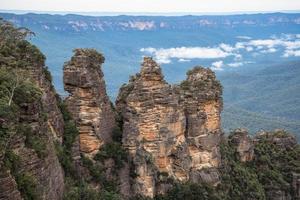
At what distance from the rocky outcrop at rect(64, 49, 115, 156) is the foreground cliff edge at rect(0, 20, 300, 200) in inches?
2.2

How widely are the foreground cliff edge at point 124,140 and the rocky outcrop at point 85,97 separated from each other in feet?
0.18

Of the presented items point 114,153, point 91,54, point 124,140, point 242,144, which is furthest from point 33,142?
point 242,144

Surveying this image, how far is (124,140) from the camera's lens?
124 feet

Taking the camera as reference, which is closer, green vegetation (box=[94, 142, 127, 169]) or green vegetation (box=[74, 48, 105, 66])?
green vegetation (box=[74, 48, 105, 66])

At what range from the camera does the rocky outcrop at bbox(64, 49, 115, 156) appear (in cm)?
3531

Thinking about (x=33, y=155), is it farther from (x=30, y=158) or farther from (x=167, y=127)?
(x=167, y=127)

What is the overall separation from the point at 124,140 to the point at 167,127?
2.75 m

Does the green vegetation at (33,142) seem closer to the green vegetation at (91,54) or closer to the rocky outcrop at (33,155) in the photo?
the rocky outcrop at (33,155)

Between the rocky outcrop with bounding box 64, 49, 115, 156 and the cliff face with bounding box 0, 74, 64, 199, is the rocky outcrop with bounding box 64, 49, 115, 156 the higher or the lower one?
the higher one

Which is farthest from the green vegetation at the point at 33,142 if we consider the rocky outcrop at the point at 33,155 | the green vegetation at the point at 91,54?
the green vegetation at the point at 91,54

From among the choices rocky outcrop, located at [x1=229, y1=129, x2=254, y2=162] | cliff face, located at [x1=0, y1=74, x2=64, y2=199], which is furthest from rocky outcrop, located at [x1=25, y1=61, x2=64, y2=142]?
rocky outcrop, located at [x1=229, y1=129, x2=254, y2=162]

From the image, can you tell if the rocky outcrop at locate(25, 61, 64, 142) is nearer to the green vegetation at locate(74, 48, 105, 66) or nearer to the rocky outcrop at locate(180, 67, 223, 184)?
the green vegetation at locate(74, 48, 105, 66)

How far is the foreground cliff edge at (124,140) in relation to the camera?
23.7 metres

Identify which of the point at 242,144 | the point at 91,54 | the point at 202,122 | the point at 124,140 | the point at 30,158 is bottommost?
the point at 242,144
